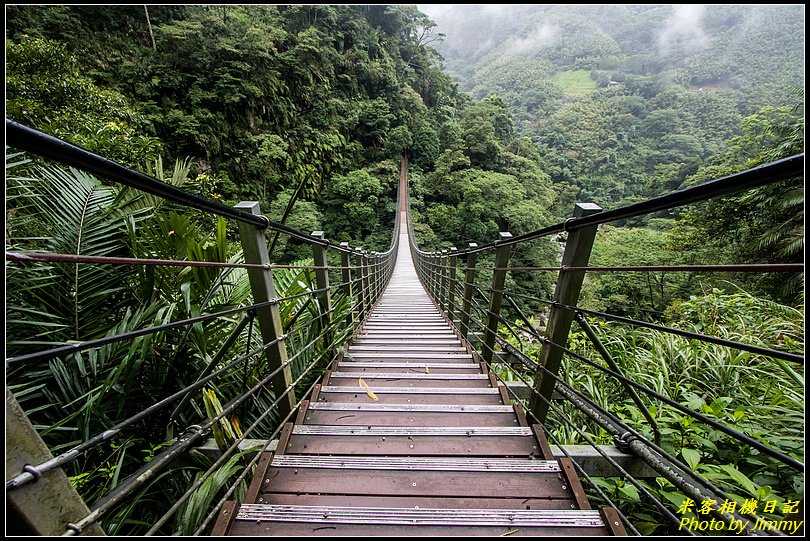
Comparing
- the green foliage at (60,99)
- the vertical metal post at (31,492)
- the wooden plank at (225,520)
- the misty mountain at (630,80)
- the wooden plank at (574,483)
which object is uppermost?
the misty mountain at (630,80)

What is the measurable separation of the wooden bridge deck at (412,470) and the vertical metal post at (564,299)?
18 cm

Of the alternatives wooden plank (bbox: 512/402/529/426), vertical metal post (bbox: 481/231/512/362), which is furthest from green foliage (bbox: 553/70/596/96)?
wooden plank (bbox: 512/402/529/426)

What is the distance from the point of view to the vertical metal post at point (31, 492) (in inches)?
17.7

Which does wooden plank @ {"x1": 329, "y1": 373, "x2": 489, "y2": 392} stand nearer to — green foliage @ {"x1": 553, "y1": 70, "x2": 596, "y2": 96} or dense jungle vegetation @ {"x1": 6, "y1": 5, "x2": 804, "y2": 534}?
dense jungle vegetation @ {"x1": 6, "y1": 5, "x2": 804, "y2": 534}

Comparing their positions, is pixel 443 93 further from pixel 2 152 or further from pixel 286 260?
pixel 2 152

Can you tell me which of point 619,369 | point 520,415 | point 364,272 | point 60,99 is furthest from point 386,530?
point 60,99

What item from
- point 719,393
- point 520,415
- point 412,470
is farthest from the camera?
point 719,393

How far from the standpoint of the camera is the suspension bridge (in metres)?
0.52

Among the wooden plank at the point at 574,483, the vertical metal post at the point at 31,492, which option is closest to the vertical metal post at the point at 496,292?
the wooden plank at the point at 574,483

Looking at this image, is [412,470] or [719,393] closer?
[412,470]

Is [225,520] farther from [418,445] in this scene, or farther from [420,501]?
[418,445]

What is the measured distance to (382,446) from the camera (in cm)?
132

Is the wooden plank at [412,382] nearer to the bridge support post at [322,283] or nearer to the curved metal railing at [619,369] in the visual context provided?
the bridge support post at [322,283]

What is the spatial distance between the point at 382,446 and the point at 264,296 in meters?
0.78
